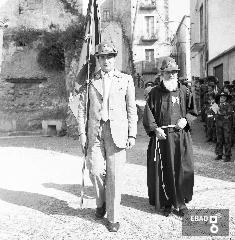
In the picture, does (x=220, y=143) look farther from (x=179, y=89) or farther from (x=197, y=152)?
(x=179, y=89)

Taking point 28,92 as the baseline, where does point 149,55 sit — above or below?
above

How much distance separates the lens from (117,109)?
427 centimetres

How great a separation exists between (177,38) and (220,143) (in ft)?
114

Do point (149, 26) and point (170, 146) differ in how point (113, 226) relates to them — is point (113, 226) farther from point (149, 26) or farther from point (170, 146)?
point (149, 26)

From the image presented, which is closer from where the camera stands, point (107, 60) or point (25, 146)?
point (107, 60)

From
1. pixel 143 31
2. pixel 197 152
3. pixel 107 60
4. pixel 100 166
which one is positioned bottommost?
pixel 197 152

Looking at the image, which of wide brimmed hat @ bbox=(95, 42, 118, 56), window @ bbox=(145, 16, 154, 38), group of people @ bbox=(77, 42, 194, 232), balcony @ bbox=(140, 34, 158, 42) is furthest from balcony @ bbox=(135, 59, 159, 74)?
wide brimmed hat @ bbox=(95, 42, 118, 56)

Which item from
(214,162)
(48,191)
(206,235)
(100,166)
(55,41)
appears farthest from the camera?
(55,41)

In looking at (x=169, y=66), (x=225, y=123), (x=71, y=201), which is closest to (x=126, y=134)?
(x=169, y=66)

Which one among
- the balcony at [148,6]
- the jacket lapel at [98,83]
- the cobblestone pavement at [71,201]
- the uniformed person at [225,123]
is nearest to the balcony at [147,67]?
the balcony at [148,6]

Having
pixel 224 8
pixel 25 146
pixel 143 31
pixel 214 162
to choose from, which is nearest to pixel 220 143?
pixel 214 162

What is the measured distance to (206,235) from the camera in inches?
154

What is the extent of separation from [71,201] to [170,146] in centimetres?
164

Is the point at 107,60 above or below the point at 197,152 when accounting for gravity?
above
